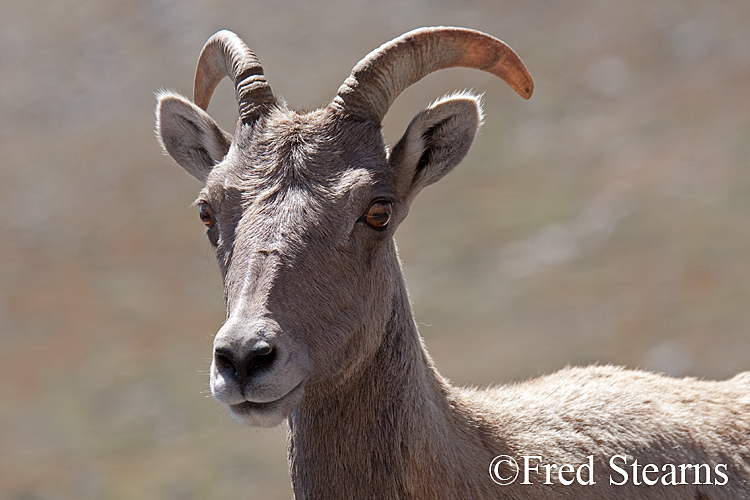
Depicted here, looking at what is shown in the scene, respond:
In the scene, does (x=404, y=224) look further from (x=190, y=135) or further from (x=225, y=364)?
(x=225, y=364)

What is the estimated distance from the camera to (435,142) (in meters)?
7.54

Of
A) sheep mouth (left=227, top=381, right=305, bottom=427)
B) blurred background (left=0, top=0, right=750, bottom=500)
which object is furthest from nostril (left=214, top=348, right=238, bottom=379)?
blurred background (left=0, top=0, right=750, bottom=500)

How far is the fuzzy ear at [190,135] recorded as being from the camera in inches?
310

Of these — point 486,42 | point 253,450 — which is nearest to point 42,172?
point 253,450

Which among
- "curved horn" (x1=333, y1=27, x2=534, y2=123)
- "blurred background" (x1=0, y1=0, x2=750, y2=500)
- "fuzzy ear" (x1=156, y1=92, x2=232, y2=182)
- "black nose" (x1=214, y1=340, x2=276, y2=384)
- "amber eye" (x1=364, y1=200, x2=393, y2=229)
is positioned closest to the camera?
"black nose" (x1=214, y1=340, x2=276, y2=384)

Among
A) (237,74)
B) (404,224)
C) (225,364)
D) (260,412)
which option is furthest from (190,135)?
(404,224)

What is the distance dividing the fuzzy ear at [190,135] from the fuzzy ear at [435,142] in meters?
1.56

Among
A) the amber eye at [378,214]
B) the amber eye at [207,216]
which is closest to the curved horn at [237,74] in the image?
the amber eye at [207,216]

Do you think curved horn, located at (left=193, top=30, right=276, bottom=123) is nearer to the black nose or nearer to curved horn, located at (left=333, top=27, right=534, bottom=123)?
curved horn, located at (left=333, top=27, right=534, bottom=123)

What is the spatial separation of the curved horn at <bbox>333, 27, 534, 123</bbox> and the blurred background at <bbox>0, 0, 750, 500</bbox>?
28.7 metres

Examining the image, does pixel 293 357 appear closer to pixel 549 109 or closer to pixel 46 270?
pixel 46 270

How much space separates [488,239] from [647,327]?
19079 mm

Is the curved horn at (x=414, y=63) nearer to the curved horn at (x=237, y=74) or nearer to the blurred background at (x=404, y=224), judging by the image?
the curved horn at (x=237, y=74)

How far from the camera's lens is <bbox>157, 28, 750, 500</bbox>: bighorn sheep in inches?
246
